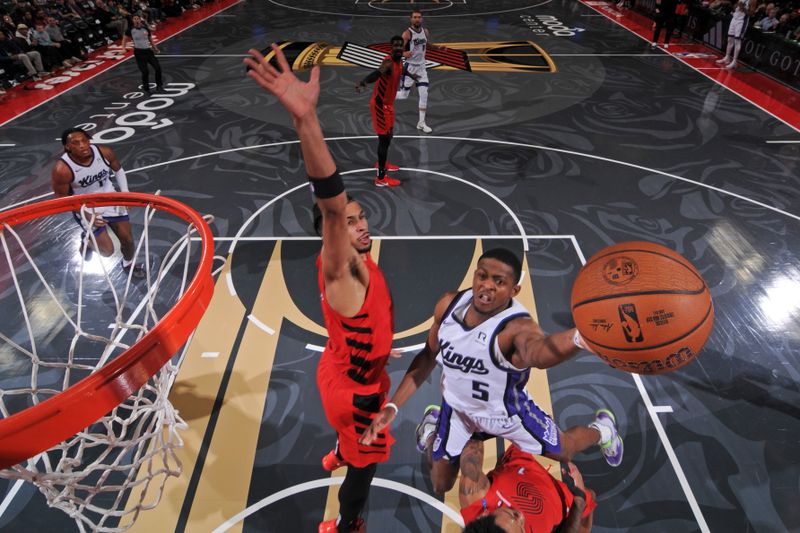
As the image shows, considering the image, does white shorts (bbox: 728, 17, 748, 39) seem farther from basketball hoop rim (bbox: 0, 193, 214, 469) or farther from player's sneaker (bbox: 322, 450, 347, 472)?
basketball hoop rim (bbox: 0, 193, 214, 469)

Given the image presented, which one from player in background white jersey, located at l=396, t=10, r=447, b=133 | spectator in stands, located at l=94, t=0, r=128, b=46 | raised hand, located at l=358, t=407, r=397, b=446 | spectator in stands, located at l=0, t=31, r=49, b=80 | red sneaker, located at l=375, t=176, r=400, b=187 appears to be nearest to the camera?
raised hand, located at l=358, t=407, r=397, b=446

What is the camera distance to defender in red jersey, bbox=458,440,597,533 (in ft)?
7.88

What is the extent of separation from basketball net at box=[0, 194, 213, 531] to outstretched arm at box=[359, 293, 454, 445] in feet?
3.61

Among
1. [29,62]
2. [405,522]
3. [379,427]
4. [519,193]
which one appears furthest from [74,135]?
[29,62]

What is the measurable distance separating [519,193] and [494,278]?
4.70 m

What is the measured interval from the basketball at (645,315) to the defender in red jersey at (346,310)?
3.47 ft

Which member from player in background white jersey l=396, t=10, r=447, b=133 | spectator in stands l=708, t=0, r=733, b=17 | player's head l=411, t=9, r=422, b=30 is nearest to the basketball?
player in background white jersey l=396, t=10, r=447, b=133

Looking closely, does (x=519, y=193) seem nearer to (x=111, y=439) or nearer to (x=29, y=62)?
(x=111, y=439)

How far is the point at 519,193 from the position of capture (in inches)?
278

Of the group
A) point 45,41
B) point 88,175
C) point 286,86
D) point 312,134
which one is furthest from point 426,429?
point 45,41

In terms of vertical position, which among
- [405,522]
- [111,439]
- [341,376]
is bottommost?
[405,522]

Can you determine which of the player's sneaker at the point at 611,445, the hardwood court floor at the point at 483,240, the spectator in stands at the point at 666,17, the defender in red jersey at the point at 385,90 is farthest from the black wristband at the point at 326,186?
the spectator in stands at the point at 666,17

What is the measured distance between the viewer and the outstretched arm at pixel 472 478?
2.78m

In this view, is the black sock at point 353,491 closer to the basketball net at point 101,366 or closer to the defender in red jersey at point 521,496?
the defender in red jersey at point 521,496
